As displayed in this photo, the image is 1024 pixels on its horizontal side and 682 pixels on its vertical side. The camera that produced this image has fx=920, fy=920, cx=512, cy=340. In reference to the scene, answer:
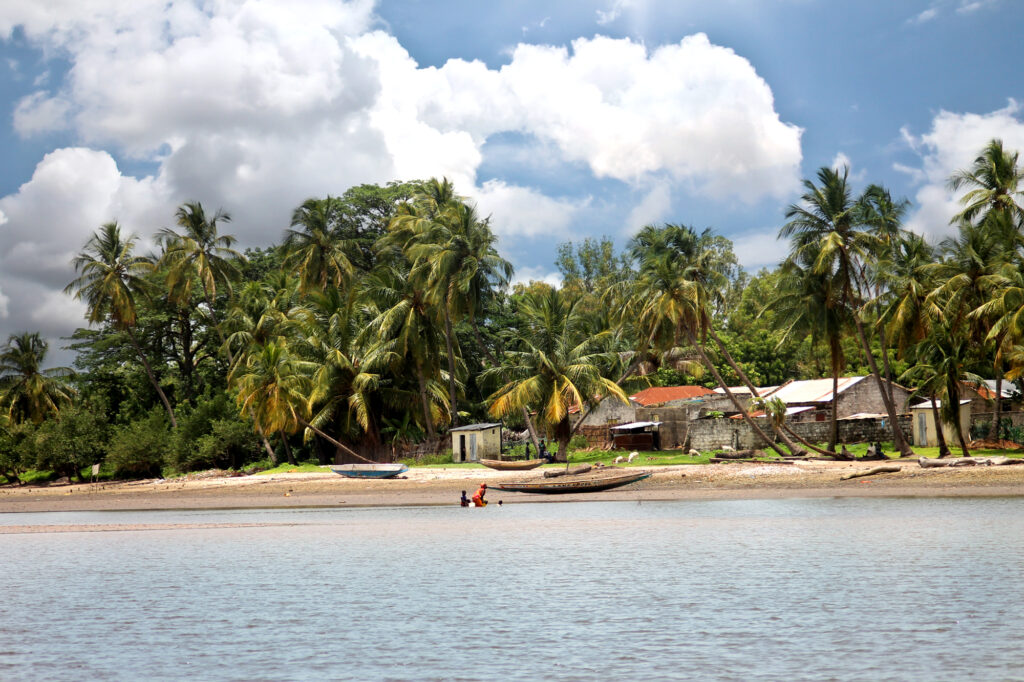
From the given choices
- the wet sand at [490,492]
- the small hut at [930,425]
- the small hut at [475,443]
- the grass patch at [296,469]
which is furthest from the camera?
the grass patch at [296,469]

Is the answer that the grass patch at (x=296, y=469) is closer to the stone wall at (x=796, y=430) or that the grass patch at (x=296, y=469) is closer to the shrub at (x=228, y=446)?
the shrub at (x=228, y=446)

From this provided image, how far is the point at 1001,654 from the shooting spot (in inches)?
350

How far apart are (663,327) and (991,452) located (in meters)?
13.5

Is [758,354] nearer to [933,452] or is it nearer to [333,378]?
[933,452]

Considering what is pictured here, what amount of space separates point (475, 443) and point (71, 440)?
78.4ft

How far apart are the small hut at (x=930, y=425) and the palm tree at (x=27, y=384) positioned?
46735 millimetres

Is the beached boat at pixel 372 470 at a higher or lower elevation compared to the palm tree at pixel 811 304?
lower

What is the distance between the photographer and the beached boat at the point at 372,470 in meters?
39.0

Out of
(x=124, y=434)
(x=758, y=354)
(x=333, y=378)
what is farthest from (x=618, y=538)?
(x=758, y=354)

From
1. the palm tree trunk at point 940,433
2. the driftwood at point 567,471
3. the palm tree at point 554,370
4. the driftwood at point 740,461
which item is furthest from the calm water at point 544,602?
the palm tree at point 554,370

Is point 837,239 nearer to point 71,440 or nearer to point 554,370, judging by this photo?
point 554,370

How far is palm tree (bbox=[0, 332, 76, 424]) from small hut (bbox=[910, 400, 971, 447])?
46.7 m

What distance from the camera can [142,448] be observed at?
47844 millimetres

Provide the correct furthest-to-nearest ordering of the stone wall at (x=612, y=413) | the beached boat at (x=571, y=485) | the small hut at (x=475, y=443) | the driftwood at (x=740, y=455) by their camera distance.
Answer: the stone wall at (x=612, y=413) < the small hut at (x=475, y=443) < the driftwood at (x=740, y=455) < the beached boat at (x=571, y=485)
